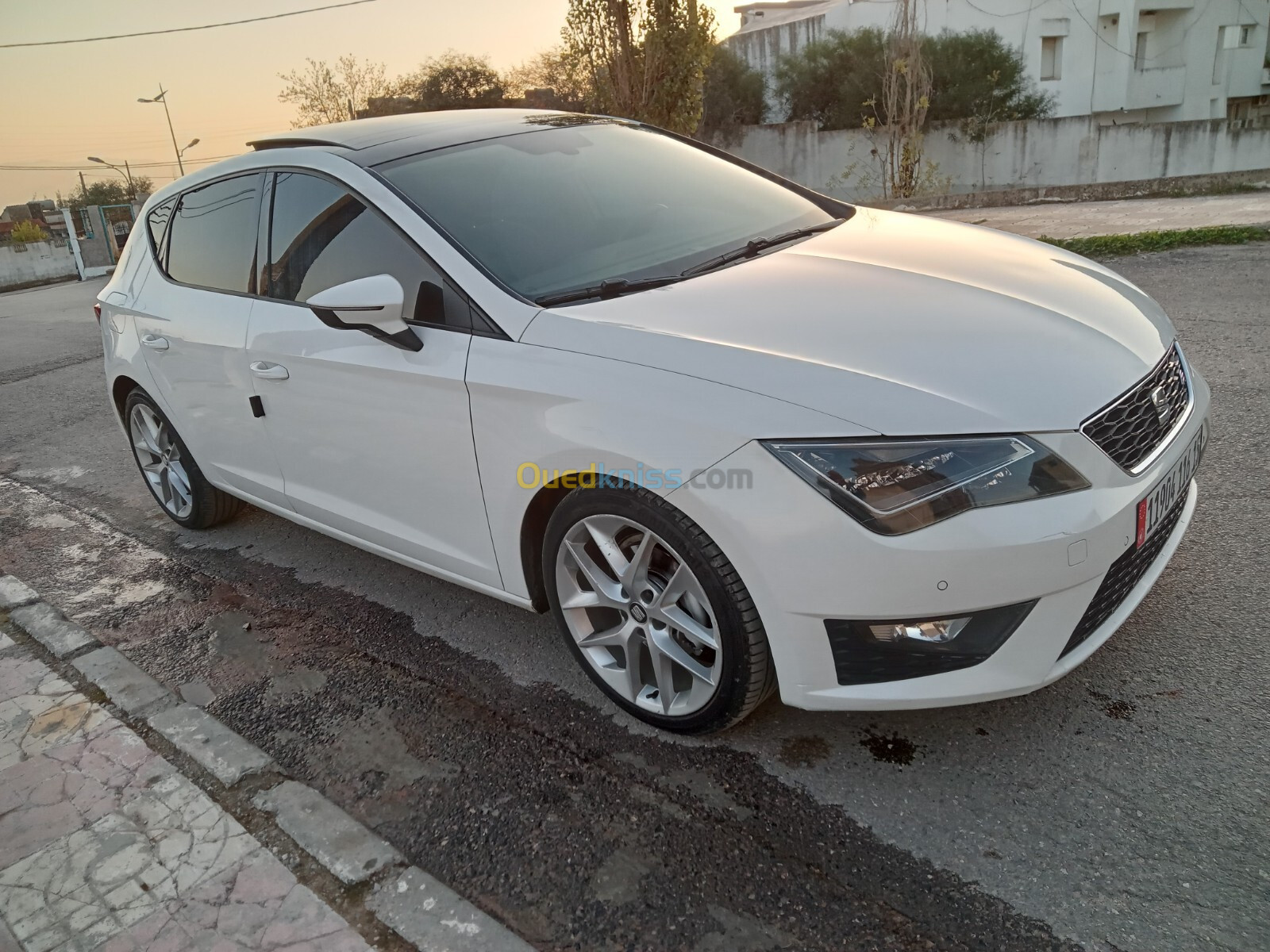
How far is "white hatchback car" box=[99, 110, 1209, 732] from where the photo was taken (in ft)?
6.75

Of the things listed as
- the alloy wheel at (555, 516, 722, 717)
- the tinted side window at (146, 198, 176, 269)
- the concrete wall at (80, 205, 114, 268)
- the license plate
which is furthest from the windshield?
the concrete wall at (80, 205, 114, 268)

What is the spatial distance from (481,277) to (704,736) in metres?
1.49

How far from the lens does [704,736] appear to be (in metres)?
2.57

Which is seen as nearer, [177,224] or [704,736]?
[704,736]

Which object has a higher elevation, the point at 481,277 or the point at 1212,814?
the point at 481,277

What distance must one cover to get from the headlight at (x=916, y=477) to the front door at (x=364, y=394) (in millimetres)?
1131

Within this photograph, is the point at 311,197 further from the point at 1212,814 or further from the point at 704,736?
the point at 1212,814

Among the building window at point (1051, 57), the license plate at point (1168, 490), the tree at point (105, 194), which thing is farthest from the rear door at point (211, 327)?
the tree at point (105, 194)

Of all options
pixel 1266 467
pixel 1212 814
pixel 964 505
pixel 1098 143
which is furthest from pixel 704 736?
pixel 1098 143

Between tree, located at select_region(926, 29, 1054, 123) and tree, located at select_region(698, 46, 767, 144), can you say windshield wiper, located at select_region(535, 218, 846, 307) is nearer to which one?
tree, located at select_region(698, 46, 767, 144)

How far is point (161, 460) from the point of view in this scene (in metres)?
→ 4.60

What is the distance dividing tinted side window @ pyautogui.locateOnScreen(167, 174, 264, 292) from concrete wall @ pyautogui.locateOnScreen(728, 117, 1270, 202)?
22.1 meters

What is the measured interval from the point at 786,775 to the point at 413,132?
8.62 ft

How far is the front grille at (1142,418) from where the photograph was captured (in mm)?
2180
